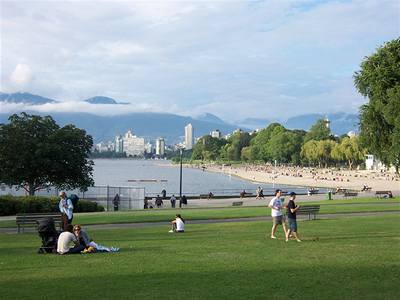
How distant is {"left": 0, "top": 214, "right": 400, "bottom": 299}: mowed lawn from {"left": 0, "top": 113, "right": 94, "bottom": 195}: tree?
2302cm

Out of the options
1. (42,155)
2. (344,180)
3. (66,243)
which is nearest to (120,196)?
(42,155)

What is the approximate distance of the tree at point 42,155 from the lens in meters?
42.1

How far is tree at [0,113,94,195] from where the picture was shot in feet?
138

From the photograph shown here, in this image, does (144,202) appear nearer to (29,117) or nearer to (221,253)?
(29,117)

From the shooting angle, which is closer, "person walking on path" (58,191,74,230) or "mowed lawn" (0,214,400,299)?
"mowed lawn" (0,214,400,299)

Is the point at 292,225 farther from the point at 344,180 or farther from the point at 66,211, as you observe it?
the point at 344,180

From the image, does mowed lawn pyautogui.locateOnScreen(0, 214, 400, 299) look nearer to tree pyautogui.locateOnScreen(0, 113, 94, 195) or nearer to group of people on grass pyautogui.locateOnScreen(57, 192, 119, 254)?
group of people on grass pyautogui.locateOnScreen(57, 192, 119, 254)

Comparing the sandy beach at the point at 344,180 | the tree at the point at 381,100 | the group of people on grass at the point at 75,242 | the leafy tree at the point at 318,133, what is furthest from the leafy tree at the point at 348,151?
the group of people on grass at the point at 75,242

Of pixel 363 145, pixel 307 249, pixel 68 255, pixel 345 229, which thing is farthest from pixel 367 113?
pixel 68 255

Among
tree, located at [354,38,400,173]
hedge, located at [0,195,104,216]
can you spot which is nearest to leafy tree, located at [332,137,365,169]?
tree, located at [354,38,400,173]

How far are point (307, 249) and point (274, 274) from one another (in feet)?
13.8

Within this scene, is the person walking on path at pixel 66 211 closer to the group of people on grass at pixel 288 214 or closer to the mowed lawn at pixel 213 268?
the mowed lawn at pixel 213 268

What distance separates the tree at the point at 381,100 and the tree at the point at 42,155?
75.3 ft

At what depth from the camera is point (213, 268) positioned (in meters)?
12.5
